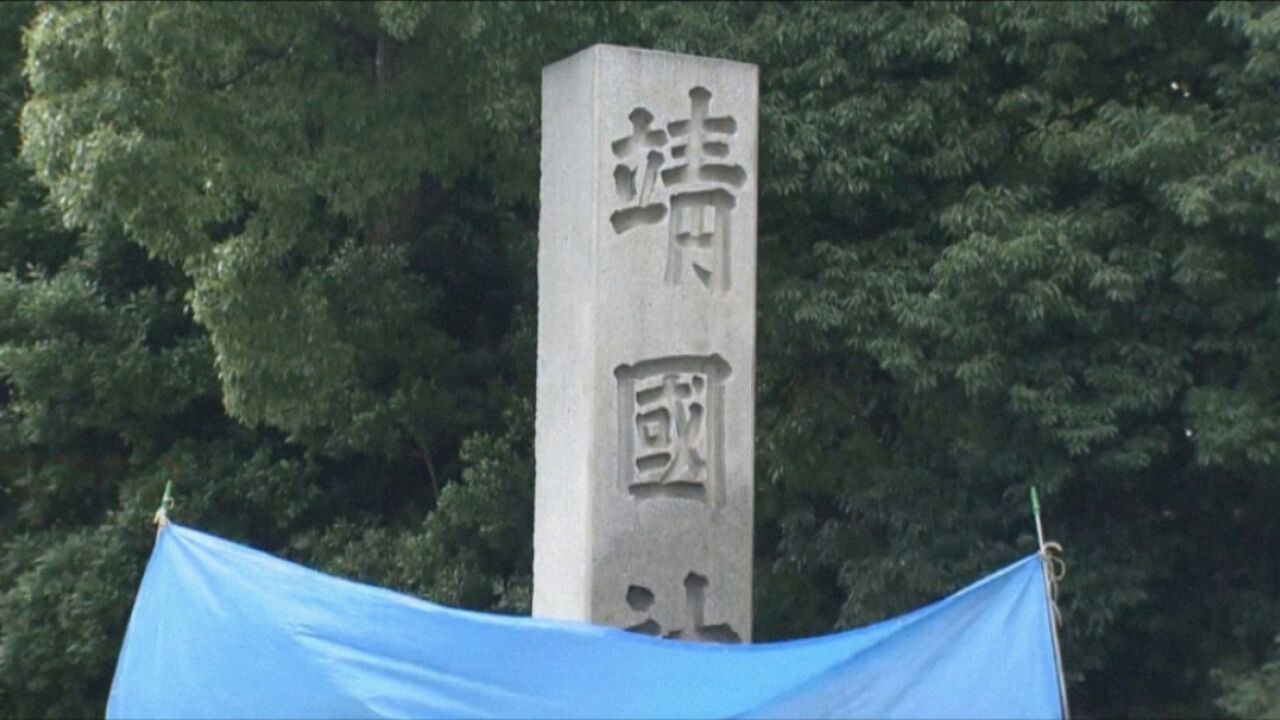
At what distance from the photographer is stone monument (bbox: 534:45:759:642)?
20.2ft

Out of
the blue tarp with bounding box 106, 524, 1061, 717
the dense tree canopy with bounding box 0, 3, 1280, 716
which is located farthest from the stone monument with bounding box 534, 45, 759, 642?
the dense tree canopy with bounding box 0, 3, 1280, 716

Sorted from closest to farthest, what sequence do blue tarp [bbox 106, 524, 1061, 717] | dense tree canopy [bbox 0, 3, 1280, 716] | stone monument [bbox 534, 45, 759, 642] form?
blue tarp [bbox 106, 524, 1061, 717] < stone monument [bbox 534, 45, 759, 642] < dense tree canopy [bbox 0, 3, 1280, 716]

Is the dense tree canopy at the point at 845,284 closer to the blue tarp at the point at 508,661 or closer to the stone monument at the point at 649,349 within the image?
the stone monument at the point at 649,349

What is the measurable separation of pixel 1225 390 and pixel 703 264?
3.21 m

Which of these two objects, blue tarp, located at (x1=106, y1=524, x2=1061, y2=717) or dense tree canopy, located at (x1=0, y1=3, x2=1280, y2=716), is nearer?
blue tarp, located at (x1=106, y1=524, x2=1061, y2=717)

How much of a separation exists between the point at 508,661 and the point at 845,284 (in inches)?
181

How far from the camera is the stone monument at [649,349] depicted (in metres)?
6.16

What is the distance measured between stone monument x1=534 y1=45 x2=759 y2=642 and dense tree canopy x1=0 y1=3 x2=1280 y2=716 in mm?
2178

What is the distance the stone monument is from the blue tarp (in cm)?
141

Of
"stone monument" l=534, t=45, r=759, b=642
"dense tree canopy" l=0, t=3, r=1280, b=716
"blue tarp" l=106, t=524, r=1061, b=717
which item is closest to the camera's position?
"blue tarp" l=106, t=524, r=1061, b=717

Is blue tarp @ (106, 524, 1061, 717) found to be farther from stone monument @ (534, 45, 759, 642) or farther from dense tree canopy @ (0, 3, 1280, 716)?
dense tree canopy @ (0, 3, 1280, 716)

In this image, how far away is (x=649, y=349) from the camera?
6.24 m

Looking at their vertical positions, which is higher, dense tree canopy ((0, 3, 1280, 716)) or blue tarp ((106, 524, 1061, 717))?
dense tree canopy ((0, 3, 1280, 716))

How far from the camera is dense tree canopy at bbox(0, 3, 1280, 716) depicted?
328 inches
